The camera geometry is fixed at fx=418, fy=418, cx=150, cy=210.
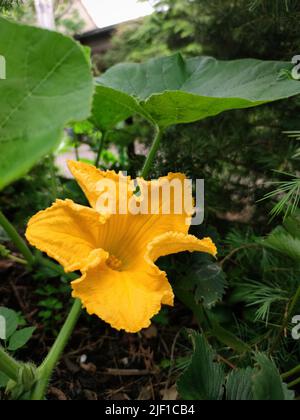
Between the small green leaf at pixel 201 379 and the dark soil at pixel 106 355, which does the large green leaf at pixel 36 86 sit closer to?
the small green leaf at pixel 201 379

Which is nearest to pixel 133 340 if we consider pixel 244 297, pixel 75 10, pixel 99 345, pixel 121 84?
pixel 99 345

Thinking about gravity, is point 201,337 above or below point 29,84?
below

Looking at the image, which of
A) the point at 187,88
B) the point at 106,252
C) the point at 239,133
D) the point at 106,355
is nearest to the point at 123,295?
the point at 106,252

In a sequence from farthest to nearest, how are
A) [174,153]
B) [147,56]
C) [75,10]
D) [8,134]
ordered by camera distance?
[75,10] → [147,56] → [174,153] → [8,134]

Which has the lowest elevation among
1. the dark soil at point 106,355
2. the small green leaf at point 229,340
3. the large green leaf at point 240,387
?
the dark soil at point 106,355

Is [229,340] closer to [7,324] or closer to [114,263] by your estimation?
[114,263]

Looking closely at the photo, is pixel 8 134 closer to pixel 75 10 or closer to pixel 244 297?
pixel 244 297

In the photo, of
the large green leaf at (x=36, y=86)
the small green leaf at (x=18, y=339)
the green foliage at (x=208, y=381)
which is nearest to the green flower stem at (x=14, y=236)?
the small green leaf at (x=18, y=339)
